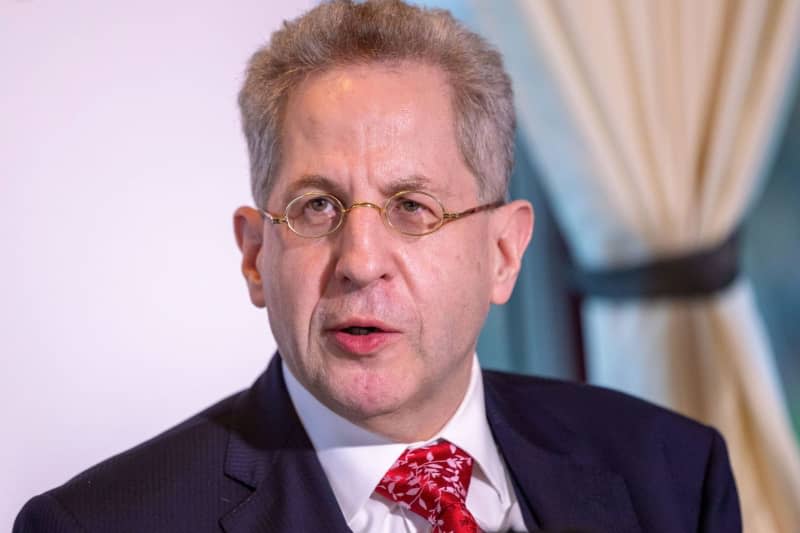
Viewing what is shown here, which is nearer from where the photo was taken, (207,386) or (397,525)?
(397,525)

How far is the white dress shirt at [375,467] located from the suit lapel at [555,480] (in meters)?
0.04

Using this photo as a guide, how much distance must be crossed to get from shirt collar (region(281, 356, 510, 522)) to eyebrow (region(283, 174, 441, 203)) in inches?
13.7

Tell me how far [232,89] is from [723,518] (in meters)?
1.30

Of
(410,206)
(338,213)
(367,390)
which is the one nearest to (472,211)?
(410,206)

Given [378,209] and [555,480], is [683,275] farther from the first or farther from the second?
[378,209]

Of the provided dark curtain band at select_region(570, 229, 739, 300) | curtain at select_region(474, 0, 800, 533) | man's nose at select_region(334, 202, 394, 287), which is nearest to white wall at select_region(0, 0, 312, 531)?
man's nose at select_region(334, 202, 394, 287)

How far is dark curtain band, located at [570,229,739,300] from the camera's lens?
2.89 metres

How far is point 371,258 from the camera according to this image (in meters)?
1.65

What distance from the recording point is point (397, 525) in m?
1.78

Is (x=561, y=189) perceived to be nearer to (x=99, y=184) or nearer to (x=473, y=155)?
(x=473, y=155)

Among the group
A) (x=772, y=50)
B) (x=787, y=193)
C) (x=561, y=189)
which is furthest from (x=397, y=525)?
(x=787, y=193)

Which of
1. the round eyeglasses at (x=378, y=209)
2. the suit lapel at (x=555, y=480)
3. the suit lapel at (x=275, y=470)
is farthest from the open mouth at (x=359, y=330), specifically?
the suit lapel at (x=555, y=480)

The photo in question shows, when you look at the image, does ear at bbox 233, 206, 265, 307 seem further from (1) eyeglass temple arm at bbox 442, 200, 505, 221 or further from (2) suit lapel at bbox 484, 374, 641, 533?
(2) suit lapel at bbox 484, 374, 641, 533

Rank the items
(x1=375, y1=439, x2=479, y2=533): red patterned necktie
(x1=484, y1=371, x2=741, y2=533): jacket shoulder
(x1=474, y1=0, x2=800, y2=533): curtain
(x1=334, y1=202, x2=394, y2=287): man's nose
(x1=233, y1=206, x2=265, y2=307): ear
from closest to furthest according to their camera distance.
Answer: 1. (x1=334, y1=202, x2=394, y2=287): man's nose
2. (x1=375, y1=439, x2=479, y2=533): red patterned necktie
3. (x1=233, y1=206, x2=265, y2=307): ear
4. (x1=484, y1=371, x2=741, y2=533): jacket shoulder
5. (x1=474, y1=0, x2=800, y2=533): curtain
